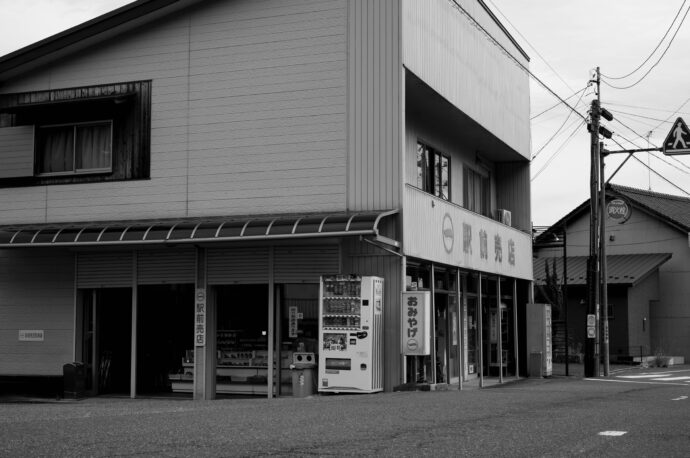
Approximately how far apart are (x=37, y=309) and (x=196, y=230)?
588cm

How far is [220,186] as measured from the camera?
2164 centimetres

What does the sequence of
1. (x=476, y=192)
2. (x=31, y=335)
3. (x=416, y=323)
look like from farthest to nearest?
(x=476, y=192)
(x=31, y=335)
(x=416, y=323)

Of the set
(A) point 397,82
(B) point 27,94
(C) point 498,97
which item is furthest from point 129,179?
(C) point 498,97

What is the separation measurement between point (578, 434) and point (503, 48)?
830 inches

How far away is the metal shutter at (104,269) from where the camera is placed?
22.4m

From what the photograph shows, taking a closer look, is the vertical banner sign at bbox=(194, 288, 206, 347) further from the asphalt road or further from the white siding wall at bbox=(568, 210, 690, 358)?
the white siding wall at bbox=(568, 210, 690, 358)

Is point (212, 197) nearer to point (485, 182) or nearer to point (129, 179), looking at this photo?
point (129, 179)

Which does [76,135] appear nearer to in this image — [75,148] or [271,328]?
[75,148]

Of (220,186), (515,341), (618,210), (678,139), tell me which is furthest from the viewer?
(618,210)

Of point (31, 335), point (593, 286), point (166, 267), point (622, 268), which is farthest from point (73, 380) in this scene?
point (622, 268)

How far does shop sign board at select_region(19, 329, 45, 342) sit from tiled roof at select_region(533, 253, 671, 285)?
28.1m

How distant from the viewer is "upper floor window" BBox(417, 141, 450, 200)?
986 inches

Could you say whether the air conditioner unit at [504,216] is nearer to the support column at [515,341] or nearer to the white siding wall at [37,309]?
the support column at [515,341]

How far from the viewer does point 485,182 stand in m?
31.8
